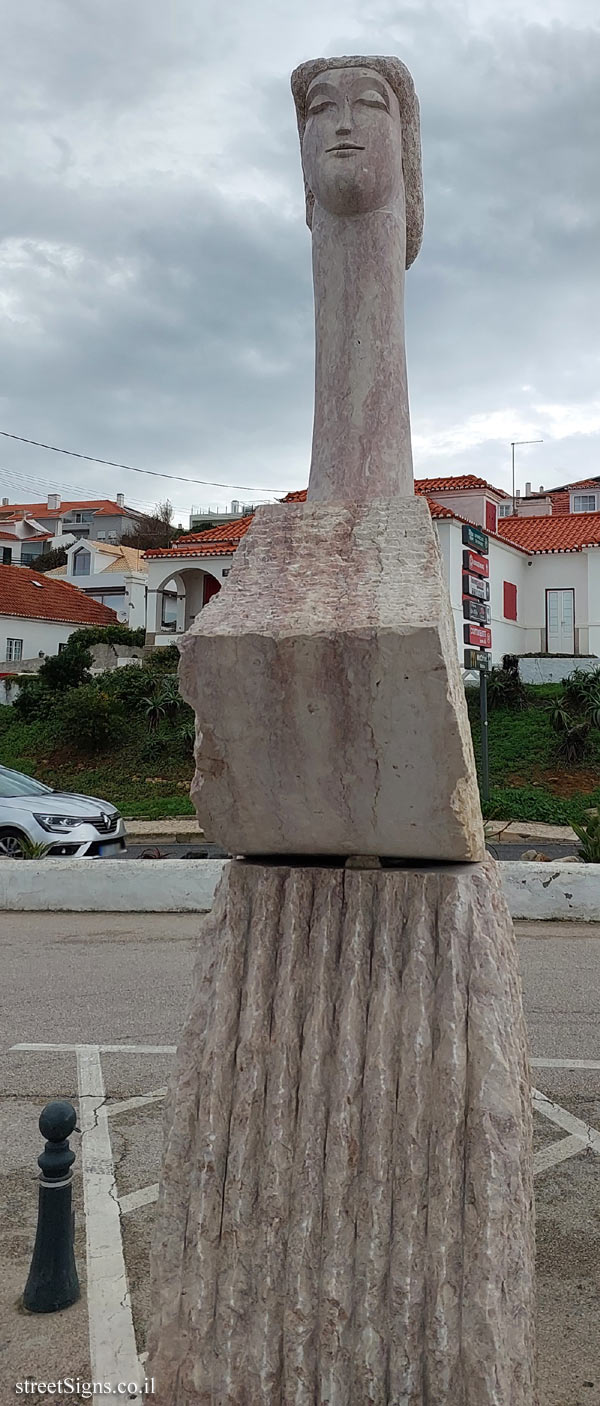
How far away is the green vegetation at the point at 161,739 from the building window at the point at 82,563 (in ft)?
85.7

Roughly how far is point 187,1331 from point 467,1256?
1.92 feet

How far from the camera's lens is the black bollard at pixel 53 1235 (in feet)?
8.81

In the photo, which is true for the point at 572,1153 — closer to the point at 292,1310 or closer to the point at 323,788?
the point at 292,1310

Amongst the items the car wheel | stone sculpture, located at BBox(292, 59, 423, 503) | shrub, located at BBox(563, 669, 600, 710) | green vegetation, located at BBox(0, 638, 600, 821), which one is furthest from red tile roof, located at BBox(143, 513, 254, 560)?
stone sculpture, located at BBox(292, 59, 423, 503)

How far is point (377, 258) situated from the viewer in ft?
9.05

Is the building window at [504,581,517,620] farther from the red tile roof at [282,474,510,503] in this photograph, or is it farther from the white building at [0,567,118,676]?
the white building at [0,567,118,676]

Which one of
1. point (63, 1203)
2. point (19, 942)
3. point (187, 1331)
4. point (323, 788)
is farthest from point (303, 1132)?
point (19, 942)

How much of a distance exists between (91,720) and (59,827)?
383 inches

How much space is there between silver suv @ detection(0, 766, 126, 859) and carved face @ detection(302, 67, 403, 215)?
8.02 meters

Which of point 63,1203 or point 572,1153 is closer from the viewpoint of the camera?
point 63,1203

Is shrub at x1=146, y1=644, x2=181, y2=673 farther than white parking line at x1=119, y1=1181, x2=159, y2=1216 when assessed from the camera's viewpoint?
Yes

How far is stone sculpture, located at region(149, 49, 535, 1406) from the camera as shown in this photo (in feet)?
6.35

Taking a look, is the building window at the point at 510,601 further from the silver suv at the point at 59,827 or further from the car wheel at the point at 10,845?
the car wheel at the point at 10,845

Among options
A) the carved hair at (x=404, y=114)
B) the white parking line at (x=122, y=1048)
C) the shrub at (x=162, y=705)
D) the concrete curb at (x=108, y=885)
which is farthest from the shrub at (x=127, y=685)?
the carved hair at (x=404, y=114)
